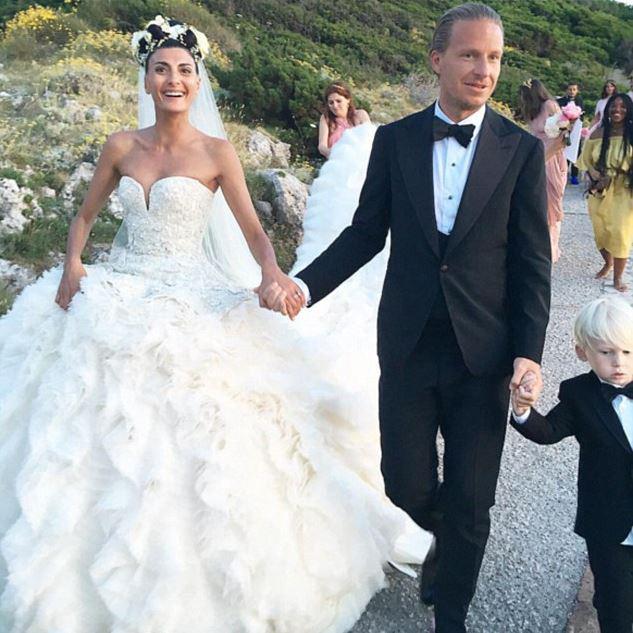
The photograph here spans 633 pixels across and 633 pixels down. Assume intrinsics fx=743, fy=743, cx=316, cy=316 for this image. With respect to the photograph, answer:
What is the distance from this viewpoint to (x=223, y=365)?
9.27ft

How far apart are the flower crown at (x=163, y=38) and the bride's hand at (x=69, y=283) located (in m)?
1.10

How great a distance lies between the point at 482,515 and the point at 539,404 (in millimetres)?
2645

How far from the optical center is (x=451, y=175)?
2576 millimetres

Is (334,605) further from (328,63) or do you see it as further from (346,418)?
(328,63)

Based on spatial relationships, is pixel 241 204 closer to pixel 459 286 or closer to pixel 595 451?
pixel 459 286

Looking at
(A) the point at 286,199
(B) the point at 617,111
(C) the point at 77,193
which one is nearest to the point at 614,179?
(B) the point at 617,111

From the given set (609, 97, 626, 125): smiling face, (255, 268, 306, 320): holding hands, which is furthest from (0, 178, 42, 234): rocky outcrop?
(609, 97, 626, 125): smiling face

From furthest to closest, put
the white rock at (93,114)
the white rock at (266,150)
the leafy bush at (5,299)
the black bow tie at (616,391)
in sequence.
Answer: the white rock at (266,150), the white rock at (93,114), the leafy bush at (5,299), the black bow tie at (616,391)

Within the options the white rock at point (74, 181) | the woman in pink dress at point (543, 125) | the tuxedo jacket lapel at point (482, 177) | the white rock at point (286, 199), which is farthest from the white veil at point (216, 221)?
the woman in pink dress at point (543, 125)

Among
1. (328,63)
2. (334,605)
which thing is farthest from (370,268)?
(328,63)

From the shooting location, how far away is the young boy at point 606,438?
8.11 feet

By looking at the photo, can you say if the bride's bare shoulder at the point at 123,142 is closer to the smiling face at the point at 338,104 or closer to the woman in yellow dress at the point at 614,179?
the smiling face at the point at 338,104

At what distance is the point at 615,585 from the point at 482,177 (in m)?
1.45

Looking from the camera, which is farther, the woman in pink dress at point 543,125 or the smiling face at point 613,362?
the woman in pink dress at point 543,125
